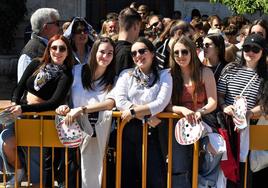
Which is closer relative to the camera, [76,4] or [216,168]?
[216,168]

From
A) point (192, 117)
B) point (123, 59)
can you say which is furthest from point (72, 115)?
point (192, 117)

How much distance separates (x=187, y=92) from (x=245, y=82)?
557mm

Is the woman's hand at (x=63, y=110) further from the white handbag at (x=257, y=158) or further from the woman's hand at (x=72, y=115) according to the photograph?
the white handbag at (x=257, y=158)

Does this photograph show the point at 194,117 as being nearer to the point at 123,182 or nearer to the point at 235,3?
the point at 123,182

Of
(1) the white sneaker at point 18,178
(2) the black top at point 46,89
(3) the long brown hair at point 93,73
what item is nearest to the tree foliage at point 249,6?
(3) the long brown hair at point 93,73

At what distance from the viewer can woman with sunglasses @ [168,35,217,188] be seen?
18.5 ft

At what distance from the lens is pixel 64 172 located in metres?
5.80

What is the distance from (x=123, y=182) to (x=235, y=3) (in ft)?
20.5

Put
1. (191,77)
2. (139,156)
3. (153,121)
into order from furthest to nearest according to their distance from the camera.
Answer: (139,156) → (191,77) → (153,121)

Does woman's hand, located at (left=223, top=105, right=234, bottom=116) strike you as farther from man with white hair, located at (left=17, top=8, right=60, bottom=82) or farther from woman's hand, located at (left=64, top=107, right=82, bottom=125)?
man with white hair, located at (left=17, top=8, right=60, bottom=82)

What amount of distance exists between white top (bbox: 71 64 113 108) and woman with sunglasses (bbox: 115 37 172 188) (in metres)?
0.19

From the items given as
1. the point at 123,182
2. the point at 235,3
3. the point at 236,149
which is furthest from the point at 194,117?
the point at 235,3

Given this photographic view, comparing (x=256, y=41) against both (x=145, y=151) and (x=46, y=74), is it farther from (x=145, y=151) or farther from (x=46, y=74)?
(x=46, y=74)

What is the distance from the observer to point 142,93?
562cm
